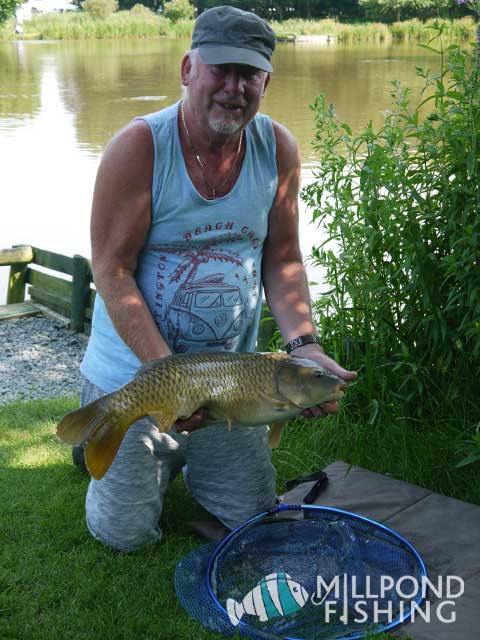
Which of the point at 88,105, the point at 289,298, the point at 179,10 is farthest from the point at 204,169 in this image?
the point at 179,10

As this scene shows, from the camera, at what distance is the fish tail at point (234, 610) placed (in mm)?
2843

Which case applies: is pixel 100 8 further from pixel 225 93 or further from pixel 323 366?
pixel 323 366

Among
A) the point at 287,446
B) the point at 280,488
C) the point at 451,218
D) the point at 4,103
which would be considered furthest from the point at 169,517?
the point at 4,103

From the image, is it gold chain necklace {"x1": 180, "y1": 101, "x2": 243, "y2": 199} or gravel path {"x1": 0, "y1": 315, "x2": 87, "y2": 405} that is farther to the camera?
gravel path {"x1": 0, "y1": 315, "x2": 87, "y2": 405}

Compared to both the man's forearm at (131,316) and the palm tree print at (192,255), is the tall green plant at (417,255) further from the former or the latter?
the man's forearm at (131,316)

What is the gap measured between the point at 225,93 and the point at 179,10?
41.0 m

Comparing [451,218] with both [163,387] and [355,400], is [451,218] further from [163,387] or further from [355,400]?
[163,387]

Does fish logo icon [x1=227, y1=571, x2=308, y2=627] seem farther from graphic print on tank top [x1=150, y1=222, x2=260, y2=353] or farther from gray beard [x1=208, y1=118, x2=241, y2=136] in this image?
gray beard [x1=208, y1=118, x2=241, y2=136]

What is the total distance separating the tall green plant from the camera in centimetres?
362

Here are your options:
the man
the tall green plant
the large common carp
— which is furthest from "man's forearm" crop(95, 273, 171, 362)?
the tall green plant

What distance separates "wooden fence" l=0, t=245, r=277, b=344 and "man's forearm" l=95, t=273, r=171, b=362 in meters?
4.57

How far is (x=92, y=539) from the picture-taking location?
352 cm

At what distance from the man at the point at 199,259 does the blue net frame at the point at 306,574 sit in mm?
283

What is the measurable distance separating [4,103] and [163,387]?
22.6 meters
